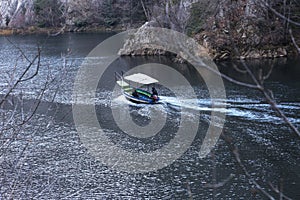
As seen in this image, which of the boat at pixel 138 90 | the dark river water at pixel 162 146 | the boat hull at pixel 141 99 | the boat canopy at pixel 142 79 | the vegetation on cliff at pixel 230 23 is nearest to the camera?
the dark river water at pixel 162 146

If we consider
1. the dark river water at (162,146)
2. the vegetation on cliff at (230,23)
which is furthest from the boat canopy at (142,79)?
the vegetation on cliff at (230,23)

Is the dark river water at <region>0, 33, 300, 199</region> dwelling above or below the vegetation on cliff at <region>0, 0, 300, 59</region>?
below

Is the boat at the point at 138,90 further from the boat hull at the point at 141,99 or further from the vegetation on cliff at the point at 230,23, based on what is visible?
the vegetation on cliff at the point at 230,23

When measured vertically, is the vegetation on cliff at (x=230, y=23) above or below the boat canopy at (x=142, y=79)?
above

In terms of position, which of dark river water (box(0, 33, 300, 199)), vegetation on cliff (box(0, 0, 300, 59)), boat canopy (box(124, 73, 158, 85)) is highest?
vegetation on cliff (box(0, 0, 300, 59))

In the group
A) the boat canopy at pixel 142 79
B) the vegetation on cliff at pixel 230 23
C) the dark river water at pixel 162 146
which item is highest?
the vegetation on cliff at pixel 230 23

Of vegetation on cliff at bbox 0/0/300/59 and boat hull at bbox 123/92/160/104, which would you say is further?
vegetation on cliff at bbox 0/0/300/59

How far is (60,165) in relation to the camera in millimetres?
23531

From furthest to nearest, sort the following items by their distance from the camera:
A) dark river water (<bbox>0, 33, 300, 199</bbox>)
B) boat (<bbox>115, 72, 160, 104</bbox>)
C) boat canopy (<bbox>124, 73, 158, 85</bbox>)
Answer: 1. boat canopy (<bbox>124, 73, 158, 85</bbox>)
2. boat (<bbox>115, 72, 160, 104</bbox>)
3. dark river water (<bbox>0, 33, 300, 199</bbox>)

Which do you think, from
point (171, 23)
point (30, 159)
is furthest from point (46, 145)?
point (171, 23)

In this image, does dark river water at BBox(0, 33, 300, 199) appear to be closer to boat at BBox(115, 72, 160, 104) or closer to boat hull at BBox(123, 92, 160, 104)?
boat hull at BBox(123, 92, 160, 104)

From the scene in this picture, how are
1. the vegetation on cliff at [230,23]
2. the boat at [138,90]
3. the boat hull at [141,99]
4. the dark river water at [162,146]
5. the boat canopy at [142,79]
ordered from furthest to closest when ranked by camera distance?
the vegetation on cliff at [230,23] → the boat canopy at [142,79] → the boat at [138,90] → the boat hull at [141,99] → the dark river water at [162,146]

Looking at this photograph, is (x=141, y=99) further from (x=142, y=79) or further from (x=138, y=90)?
(x=142, y=79)

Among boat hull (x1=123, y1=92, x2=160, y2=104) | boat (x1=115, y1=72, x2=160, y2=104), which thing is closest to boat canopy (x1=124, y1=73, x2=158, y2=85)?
boat (x1=115, y1=72, x2=160, y2=104)
